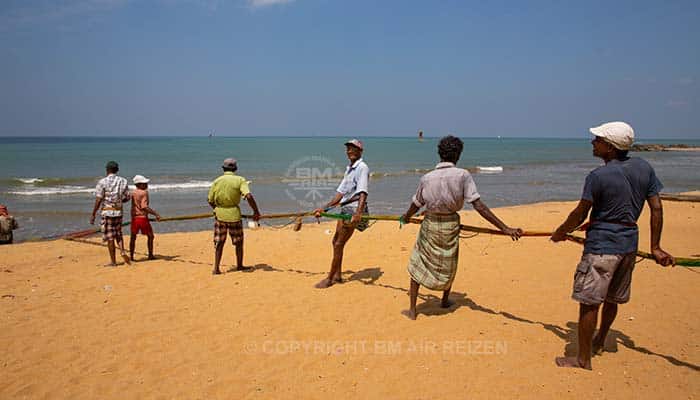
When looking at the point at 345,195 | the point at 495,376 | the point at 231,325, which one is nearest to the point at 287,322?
the point at 231,325

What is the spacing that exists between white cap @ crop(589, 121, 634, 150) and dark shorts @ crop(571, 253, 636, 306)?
807 millimetres

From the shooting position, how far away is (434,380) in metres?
3.49

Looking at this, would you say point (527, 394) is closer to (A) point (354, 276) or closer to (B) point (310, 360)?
(B) point (310, 360)

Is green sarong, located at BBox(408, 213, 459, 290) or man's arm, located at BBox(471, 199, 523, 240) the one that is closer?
man's arm, located at BBox(471, 199, 523, 240)

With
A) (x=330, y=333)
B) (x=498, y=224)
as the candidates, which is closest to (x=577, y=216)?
(x=498, y=224)

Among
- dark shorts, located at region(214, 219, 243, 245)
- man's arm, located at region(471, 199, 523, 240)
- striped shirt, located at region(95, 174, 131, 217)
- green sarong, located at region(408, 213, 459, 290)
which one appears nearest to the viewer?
man's arm, located at region(471, 199, 523, 240)

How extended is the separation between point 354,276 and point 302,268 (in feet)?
3.11

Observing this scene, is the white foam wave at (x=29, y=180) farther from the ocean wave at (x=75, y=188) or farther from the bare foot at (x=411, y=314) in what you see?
the bare foot at (x=411, y=314)

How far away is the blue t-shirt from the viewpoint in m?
3.21

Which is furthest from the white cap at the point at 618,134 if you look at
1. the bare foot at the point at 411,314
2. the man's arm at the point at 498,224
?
the bare foot at the point at 411,314

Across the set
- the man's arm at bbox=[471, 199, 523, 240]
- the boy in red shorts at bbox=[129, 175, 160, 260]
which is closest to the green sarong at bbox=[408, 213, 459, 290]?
the man's arm at bbox=[471, 199, 523, 240]

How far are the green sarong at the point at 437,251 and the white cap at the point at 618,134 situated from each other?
1.48 meters

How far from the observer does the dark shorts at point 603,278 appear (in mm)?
3338

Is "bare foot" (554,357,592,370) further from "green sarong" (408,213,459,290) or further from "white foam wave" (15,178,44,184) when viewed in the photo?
"white foam wave" (15,178,44,184)
